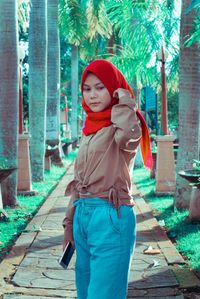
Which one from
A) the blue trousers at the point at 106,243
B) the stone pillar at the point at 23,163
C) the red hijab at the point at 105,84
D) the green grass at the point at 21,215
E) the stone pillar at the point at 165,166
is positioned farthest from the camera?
the stone pillar at the point at 23,163

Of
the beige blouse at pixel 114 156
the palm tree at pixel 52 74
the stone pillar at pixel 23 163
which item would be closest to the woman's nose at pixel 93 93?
the beige blouse at pixel 114 156

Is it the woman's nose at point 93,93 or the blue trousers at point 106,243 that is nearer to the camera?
the blue trousers at point 106,243

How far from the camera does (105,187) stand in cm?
273

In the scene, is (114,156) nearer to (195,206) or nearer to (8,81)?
(195,206)

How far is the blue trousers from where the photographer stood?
8.62 feet

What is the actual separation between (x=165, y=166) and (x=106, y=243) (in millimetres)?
7087

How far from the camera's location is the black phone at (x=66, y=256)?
2.99 meters

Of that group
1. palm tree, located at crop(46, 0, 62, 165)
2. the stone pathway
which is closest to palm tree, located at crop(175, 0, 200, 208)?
the stone pathway

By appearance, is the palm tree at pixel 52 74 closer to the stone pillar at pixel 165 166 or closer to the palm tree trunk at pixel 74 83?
the stone pillar at pixel 165 166

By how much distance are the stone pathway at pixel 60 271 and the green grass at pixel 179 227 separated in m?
0.12

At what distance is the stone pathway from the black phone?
45.0 inches

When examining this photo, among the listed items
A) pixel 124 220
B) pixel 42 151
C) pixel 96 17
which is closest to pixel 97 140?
pixel 124 220

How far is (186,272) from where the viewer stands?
459 cm

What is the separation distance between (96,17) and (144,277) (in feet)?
43.8
